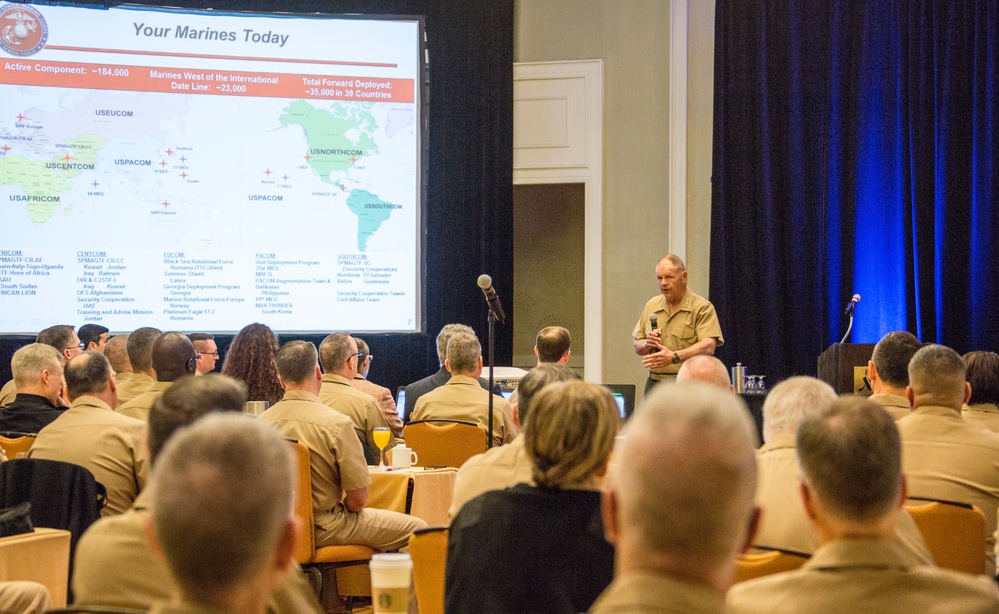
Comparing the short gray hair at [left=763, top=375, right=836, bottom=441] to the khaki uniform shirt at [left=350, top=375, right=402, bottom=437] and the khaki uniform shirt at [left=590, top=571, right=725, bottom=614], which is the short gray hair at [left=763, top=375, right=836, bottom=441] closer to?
the khaki uniform shirt at [left=590, top=571, right=725, bottom=614]

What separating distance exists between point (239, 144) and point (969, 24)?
5.64m

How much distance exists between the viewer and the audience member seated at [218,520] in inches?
47.3

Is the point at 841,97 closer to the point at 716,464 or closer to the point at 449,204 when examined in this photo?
the point at 449,204

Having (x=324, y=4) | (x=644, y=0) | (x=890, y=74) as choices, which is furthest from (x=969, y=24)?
(x=324, y=4)

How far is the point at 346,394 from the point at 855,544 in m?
3.46

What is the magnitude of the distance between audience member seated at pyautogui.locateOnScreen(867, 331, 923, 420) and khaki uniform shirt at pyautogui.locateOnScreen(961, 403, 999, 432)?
0.76ft

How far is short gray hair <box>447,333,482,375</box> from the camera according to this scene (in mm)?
4801

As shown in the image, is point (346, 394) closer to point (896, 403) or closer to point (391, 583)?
point (896, 403)

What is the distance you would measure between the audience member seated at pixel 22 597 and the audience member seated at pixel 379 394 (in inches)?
92.2

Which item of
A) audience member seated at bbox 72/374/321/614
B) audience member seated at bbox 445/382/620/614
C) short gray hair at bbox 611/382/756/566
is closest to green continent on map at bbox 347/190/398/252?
audience member seated at bbox 445/382/620/614

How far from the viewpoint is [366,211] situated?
25.2 feet

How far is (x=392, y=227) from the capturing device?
25.3ft

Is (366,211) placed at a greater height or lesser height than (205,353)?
greater

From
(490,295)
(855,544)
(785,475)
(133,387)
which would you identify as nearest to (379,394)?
(133,387)
